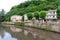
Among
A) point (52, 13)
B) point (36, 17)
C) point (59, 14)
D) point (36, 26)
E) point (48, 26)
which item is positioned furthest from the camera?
point (52, 13)

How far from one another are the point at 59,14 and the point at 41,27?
1129 cm

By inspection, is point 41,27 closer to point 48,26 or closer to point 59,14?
point 48,26

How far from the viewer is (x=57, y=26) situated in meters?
23.5

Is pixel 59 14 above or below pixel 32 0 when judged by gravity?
below

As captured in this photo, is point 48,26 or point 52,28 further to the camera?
point 48,26

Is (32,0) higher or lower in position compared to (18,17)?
higher

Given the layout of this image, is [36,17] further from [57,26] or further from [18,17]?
[57,26]

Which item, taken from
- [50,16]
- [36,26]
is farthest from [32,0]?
[36,26]

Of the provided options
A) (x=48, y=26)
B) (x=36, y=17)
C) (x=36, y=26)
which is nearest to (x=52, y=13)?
(x=36, y=17)

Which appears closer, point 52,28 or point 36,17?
point 52,28

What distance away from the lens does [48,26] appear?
87.3ft

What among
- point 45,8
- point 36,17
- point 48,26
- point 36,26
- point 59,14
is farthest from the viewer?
point 45,8

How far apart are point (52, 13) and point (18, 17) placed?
1632cm

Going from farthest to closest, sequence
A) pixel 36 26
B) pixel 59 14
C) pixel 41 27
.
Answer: pixel 59 14, pixel 36 26, pixel 41 27
